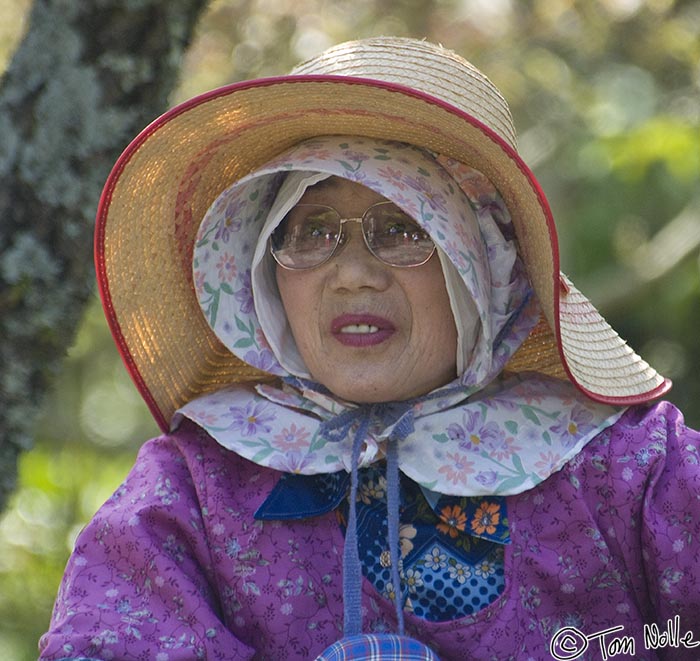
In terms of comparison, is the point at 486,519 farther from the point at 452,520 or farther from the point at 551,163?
the point at 551,163

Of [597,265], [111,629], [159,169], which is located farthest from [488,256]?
[597,265]

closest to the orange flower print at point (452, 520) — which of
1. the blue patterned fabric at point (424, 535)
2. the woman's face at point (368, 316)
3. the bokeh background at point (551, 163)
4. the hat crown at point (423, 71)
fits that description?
the blue patterned fabric at point (424, 535)

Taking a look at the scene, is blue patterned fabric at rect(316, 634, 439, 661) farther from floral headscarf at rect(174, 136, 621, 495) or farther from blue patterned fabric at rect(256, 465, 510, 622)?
floral headscarf at rect(174, 136, 621, 495)

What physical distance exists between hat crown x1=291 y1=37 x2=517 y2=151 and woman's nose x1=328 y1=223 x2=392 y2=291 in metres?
0.27

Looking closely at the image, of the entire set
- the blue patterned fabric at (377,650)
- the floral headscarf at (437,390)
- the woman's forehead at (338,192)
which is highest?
the woman's forehead at (338,192)

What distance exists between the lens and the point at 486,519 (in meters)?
2.07

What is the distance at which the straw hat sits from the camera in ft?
6.63

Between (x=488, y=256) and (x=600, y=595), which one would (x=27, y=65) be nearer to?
(x=488, y=256)

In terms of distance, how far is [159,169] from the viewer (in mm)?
2213

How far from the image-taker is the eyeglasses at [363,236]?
6.89ft

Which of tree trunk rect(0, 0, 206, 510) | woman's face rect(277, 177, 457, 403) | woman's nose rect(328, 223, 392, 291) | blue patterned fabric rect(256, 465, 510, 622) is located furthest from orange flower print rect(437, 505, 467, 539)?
tree trunk rect(0, 0, 206, 510)

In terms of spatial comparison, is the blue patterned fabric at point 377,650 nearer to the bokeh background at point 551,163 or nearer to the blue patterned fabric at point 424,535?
the blue patterned fabric at point 424,535

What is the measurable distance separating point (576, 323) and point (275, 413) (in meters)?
0.58

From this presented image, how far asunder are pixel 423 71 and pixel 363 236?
1.00ft
